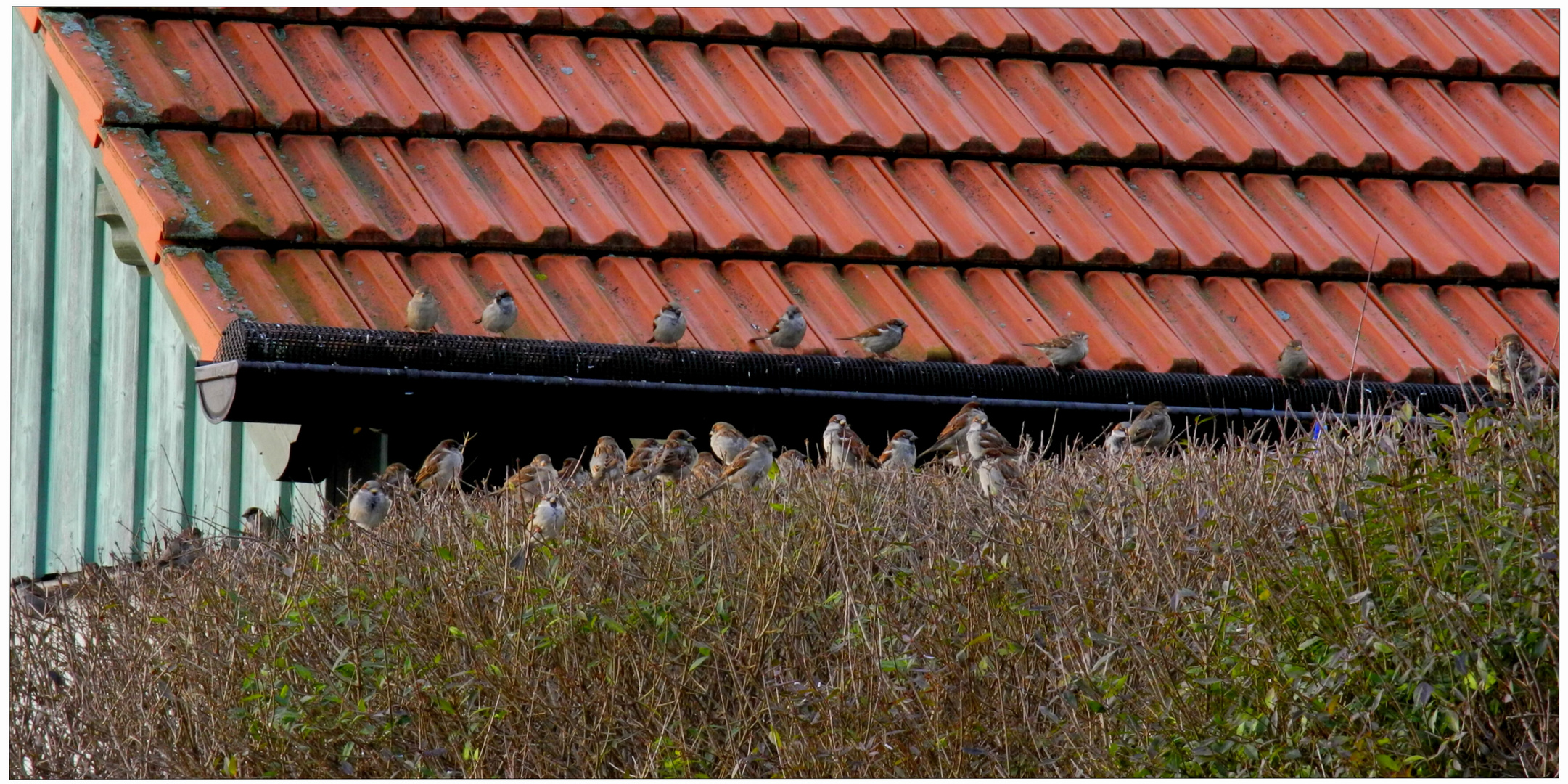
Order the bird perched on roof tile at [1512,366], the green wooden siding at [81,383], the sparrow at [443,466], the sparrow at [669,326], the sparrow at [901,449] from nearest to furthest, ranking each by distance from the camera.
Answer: the bird perched on roof tile at [1512,366] → the sparrow at [443,466] → the sparrow at [901,449] → the sparrow at [669,326] → the green wooden siding at [81,383]

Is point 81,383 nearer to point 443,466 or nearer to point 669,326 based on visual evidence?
point 443,466

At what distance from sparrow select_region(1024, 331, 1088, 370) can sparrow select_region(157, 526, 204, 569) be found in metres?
4.18

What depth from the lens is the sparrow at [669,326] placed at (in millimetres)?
9672

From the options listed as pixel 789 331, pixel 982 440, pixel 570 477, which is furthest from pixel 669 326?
pixel 982 440

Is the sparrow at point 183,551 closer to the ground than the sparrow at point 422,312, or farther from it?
closer to the ground

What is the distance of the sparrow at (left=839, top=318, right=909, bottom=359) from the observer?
9.98m

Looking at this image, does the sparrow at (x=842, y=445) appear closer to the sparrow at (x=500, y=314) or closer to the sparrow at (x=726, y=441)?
the sparrow at (x=726, y=441)

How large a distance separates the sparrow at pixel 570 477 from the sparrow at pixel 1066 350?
2.54 m

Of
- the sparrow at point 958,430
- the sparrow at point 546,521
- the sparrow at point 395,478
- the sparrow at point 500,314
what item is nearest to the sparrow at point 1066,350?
the sparrow at point 958,430

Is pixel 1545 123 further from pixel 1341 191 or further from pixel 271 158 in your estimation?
pixel 271 158

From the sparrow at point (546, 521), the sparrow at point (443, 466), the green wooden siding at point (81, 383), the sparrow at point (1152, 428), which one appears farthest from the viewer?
the green wooden siding at point (81, 383)

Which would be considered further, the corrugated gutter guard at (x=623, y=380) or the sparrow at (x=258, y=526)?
the corrugated gutter guard at (x=623, y=380)

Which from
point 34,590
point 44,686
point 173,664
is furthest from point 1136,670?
point 34,590

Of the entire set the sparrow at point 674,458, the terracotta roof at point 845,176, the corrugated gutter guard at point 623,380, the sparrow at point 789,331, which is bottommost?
the sparrow at point 674,458
